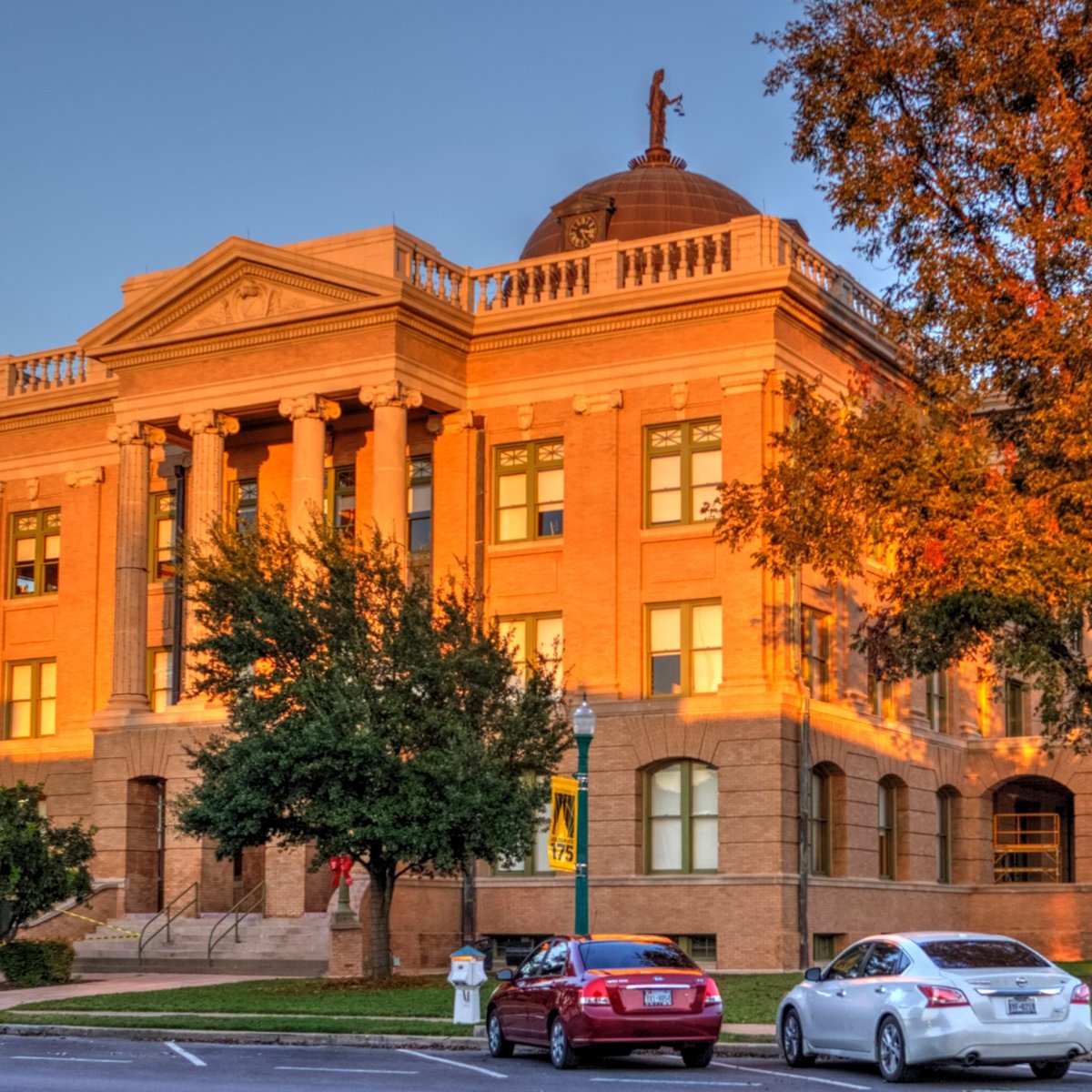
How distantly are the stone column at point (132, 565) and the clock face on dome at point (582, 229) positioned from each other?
11488mm

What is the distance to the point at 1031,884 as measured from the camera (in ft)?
164

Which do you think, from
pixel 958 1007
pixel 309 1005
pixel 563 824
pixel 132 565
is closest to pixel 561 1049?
pixel 958 1007

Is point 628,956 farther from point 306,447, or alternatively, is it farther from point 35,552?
point 35,552

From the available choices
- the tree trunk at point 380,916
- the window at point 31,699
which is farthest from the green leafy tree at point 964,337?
the window at point 31,699

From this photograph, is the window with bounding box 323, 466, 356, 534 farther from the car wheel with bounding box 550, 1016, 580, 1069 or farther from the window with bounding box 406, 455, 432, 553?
the car wheel with bounding box 550, 1016, 580, 1069

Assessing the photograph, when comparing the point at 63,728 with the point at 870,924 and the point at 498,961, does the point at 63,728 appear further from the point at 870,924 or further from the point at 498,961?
the point at 870,924

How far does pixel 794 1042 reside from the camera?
71.7 ft

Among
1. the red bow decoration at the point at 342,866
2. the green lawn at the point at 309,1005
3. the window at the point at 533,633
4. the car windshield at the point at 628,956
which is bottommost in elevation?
the green lawn at the point at 309,1005

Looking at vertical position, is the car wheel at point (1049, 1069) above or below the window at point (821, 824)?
below

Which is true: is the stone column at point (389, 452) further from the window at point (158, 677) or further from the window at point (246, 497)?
the window at point (158, 677)

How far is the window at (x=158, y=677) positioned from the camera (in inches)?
1921

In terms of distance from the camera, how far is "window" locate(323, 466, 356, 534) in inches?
1841

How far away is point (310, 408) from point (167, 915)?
11.3 metres

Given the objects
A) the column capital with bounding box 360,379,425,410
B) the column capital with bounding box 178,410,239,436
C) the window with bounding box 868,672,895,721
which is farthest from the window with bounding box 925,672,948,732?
the column capital with bounding box 178,410,239,436
